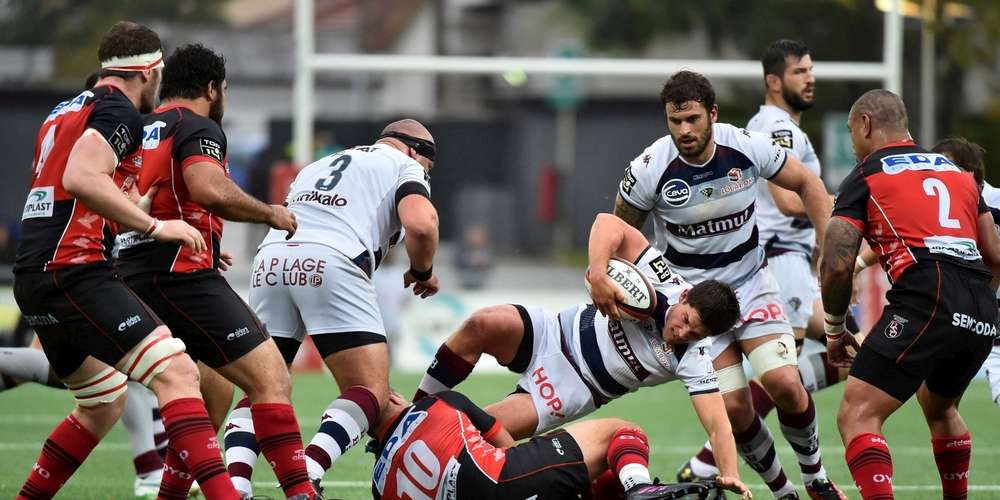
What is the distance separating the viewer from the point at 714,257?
291 inches

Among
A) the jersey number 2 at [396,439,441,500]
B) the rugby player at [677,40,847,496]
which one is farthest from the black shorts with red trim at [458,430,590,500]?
the rugby player at [677,40,847,496]

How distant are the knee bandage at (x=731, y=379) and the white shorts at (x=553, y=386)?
85cm

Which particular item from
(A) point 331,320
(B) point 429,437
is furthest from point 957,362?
(A) point 331,320

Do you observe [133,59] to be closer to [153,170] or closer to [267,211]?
[153,170]

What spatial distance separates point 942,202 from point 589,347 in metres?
1.86

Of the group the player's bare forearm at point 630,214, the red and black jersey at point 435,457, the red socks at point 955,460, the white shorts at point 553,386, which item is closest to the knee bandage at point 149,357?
the red and black jersey at point 435,457

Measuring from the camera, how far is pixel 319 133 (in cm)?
2158

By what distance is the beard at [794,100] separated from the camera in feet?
27.6

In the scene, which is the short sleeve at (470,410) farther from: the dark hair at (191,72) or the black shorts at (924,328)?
the dark hair at (191,72)

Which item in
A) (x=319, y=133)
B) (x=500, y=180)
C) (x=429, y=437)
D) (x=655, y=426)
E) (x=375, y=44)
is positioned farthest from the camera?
(x=375, y=44)

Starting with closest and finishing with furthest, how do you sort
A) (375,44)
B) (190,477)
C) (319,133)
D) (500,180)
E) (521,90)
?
(190,477) < (319,133) < (500,180) < (521,90) < (375,44)

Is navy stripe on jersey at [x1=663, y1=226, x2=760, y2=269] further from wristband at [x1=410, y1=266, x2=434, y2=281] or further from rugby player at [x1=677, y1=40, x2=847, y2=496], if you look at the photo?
wristband at [x1=410, y1=266, x2=434, y2=281]

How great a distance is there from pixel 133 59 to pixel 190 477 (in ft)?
6.28

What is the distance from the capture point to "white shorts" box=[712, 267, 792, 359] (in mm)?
7348
